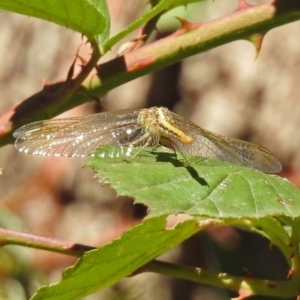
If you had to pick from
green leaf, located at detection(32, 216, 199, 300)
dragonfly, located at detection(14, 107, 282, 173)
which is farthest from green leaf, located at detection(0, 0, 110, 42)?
green leaf, located at detection(32, 216, 199, 300)

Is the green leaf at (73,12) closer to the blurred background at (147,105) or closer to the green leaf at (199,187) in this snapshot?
the green leaf at (199,187)

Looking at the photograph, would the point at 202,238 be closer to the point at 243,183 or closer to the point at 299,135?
the point at 243,183

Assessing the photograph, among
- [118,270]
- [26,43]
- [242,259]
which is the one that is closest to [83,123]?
[118,270]

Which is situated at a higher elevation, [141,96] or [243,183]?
[243,183]

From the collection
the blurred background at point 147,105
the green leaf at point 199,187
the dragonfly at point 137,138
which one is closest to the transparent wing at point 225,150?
the dragonfly at point 137,138

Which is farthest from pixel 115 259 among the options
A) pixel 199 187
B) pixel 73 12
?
pixel 73 12
